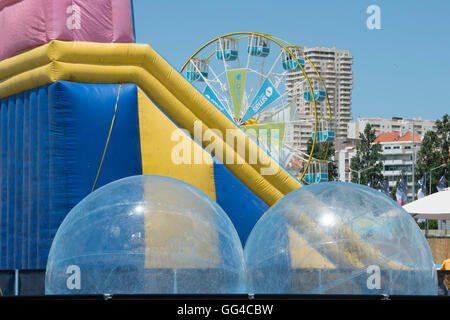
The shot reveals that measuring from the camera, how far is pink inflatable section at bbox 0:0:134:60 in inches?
305

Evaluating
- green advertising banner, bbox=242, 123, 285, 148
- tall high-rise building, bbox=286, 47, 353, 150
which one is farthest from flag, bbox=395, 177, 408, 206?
tall high-rise building, bbox=286, 47, 353, 150

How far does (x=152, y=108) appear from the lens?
7.94 m

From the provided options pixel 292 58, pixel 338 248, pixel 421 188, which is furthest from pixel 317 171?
pixel 338 248

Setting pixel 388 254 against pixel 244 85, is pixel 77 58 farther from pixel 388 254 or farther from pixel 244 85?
pixel 244 85

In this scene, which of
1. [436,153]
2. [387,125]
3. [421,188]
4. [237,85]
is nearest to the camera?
[237,85]

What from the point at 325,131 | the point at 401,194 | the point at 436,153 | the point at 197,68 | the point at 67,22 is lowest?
the point at 401,194

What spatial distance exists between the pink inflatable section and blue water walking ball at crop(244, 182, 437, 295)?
473cm

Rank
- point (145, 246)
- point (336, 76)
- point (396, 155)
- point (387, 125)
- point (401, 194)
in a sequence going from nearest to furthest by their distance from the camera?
point (145, 246)
point (401, 194)
point (396, 155)
point (387, 125)
point (336, 76)

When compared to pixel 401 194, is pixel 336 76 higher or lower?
higher

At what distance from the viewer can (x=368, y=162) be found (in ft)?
231

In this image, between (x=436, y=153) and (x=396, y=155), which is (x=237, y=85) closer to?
(x=436, y=153)

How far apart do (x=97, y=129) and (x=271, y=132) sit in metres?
18.9

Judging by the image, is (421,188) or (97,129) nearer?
(97,129)

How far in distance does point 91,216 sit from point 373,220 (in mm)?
1512
